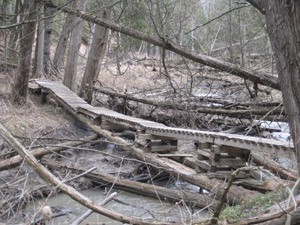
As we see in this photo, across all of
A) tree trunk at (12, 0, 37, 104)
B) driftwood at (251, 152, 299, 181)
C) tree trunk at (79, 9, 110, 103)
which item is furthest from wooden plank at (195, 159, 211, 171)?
tree trunk at (79, 9, 110, 103)

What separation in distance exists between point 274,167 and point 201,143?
4.33ft

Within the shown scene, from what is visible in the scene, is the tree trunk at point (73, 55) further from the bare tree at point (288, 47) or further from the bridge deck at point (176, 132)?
the bare tree at point (288, 47)

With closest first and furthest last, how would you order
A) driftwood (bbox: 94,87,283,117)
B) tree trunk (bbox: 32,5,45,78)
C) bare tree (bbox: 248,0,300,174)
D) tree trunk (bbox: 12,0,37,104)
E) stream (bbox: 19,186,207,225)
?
bare tree (bbox: 248,0,300,174)
stream (bbox: 19,186,207,225)
driftwood (bbox: 94,87,283,117)
tree trunk (bbox: 12,0,37,104)
tree trunk (bbox: 32,5,45,78)

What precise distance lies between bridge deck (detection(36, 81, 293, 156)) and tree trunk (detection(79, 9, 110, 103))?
1198mm

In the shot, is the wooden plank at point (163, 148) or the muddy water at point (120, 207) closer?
the muddy water at point (120, 207)

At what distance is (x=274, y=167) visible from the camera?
6133 mm

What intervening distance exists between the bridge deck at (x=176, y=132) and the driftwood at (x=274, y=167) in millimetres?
301

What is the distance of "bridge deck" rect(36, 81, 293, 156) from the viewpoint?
19.3 ft

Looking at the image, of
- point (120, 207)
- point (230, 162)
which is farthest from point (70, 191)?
point (230, 162)

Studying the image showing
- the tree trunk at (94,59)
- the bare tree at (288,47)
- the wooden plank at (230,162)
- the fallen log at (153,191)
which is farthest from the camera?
the tree trunk at (94,59)

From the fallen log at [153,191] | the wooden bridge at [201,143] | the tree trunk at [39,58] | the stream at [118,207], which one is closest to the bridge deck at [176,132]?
the wooden bridge at [201,143]

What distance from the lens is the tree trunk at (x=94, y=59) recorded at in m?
13.7

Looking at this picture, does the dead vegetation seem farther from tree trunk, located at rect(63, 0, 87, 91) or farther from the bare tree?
the bare tree

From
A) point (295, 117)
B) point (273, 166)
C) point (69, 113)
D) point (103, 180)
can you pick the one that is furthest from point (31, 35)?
point (295, 117)
